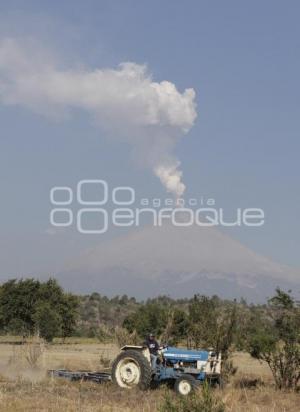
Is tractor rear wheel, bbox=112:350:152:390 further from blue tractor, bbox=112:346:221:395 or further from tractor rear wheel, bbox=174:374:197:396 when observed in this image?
tractor rear wheel, bbox=174:374:197:396

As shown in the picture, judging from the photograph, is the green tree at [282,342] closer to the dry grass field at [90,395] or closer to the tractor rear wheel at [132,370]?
the dry grass field at [90,395]

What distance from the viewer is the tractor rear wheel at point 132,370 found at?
65.5 feet

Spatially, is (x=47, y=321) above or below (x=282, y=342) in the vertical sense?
above

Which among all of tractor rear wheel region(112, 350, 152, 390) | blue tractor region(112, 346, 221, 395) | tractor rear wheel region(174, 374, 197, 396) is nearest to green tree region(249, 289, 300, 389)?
blue tractor region(112, 346, 221, 395)

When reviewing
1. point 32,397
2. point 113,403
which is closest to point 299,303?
point 113,403

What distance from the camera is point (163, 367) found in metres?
20.5

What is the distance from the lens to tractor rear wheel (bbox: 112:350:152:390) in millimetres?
19969

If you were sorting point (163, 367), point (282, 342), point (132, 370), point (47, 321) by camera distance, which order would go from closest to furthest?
point (132, 370) → point (163, 367) → point (282, 342) → point (47, 321)

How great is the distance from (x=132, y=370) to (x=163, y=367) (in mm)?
918

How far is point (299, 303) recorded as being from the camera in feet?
72.8

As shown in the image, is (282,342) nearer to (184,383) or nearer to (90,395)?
(184,383)

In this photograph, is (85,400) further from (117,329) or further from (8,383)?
(117,329)

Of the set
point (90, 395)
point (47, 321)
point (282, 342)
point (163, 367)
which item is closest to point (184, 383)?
point (163, 367)

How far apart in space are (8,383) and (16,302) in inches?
1513
